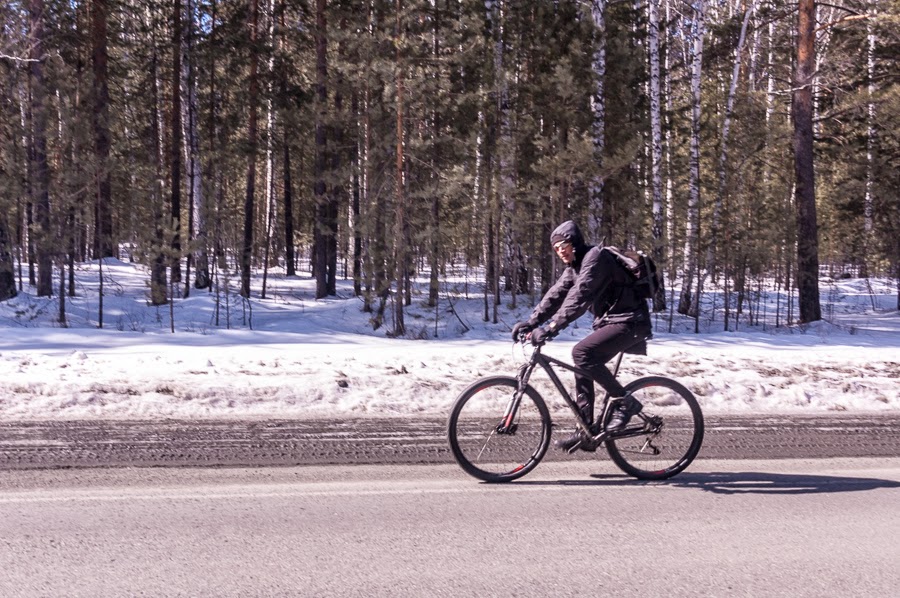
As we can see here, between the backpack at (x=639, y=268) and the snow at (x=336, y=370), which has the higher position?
the backpack at (x=639, y=268)

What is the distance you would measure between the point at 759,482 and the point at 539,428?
180 cm

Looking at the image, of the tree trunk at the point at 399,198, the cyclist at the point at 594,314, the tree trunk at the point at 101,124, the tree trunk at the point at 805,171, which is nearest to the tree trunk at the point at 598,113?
the tree trunk at the point at 805,171

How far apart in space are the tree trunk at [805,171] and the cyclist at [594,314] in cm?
1597

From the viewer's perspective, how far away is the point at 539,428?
661cm

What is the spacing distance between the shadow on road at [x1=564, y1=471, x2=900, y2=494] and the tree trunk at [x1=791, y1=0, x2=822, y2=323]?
49.7 feet

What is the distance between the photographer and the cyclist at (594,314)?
628 cm

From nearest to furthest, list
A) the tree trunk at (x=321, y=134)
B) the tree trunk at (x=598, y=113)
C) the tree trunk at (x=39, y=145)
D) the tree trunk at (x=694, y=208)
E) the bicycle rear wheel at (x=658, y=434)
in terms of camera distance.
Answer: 1. the bicycle rear wheel at (x=658, y=434)
2. the tree trunk at (x=39, y=145)
3. the tree trunk at (x=694, y=208)
4. the tree trunk at (x=598, y=113)
5. the tree trunk at (x=321, y=134)

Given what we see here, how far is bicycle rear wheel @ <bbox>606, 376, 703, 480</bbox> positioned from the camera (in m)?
6.66

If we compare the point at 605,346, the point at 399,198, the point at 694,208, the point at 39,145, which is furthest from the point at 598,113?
the point at 605,346

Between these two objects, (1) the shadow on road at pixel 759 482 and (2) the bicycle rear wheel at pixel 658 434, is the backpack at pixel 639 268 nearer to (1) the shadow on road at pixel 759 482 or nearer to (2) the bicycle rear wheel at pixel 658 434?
(2) the bicycle rear wheel at pixel 658 434

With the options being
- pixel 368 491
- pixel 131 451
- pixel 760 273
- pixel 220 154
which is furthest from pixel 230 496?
pixel 220 154

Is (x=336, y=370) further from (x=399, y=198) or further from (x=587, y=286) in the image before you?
(x=399, y=198)

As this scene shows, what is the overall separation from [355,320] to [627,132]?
9.31m

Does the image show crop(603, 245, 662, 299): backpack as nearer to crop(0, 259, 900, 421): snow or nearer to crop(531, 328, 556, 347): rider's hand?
crop(531, 328, 556, 347): rider's hand
